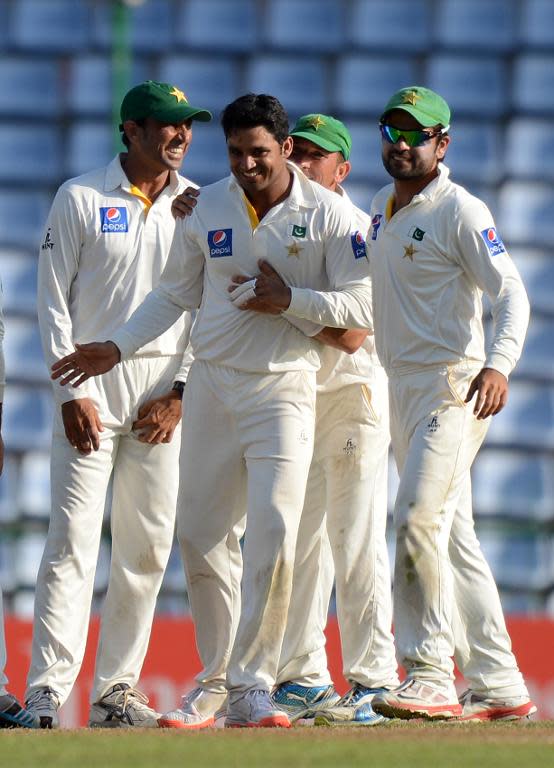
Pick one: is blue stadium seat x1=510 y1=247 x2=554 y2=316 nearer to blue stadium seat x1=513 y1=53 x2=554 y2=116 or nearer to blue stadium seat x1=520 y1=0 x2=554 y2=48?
blue stadium seat x1=513 y1=53 x2=554 y2=116

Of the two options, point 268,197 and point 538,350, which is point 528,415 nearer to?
point 538,350

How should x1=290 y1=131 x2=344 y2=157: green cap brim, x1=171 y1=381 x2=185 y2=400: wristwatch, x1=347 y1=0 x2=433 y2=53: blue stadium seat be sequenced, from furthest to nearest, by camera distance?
x1=347 y1=0 x2=433 y2=53: blue stadium seat → x1=290 y1=131 x2=344 y2=157: green cap brim → x1=171 y1=381 x2=185 y2=400: wristwatch

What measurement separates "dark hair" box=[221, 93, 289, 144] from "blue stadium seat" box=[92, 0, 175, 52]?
8656mm

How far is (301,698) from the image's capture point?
5.01m

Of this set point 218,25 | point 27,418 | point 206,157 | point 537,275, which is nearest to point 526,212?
point 537,275

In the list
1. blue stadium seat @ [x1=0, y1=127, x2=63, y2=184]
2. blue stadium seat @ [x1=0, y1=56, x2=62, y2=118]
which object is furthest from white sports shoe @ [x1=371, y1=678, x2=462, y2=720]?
blue stadium seat @ [x1=0, y1=56, x2=62, y2=118]

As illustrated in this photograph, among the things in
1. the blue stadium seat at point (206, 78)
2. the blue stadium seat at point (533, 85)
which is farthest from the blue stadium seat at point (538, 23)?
the blue stadium seat at point (206, 78)

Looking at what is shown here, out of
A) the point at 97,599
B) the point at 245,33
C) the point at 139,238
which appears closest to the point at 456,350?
the point at 139,238

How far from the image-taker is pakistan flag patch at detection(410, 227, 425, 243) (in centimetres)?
462

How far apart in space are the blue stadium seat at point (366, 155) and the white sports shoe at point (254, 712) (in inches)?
309

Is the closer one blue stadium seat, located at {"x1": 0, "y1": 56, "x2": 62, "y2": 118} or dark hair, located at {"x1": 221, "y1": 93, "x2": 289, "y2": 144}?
dark hair, located at {"x1": 221, "y1": 93, "x2": 289, "y2": 144}

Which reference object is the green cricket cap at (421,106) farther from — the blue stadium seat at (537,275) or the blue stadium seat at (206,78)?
the blue stadium seat at (206,78)

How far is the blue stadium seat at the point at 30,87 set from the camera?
41.7ft

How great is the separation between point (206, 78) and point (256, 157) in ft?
27.0
